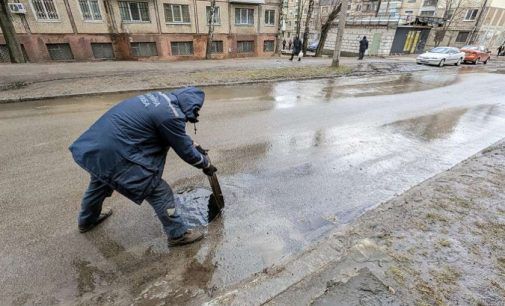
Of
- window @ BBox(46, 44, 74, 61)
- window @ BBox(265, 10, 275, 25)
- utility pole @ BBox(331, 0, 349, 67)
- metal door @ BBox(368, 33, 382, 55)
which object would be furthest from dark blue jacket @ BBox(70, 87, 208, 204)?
metal door @ BBox(368, 33, 382, 55)

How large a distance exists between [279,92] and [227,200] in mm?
7321

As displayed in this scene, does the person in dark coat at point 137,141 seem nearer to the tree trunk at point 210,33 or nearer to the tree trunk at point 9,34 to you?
the tree trunk at point 9,34

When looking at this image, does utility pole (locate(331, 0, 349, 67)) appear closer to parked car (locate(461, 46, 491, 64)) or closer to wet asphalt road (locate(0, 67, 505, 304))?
wet asphalt road (locate(0, 67, 505, 304))

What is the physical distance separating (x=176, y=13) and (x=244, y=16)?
5735 millimetres

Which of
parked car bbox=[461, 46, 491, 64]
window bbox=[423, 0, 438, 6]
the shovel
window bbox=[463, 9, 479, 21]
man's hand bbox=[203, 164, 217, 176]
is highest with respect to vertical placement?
window bbox=[423, 0, 438, 6]

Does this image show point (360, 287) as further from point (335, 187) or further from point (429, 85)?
point (429, 85)

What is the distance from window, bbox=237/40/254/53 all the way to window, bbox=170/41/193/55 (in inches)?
167

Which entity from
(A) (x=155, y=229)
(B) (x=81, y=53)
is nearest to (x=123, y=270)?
(A) (x=155, y=229)

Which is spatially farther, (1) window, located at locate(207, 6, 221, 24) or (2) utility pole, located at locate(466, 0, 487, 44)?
(2) utility pole, located at locate(466, 0, 487, 44)

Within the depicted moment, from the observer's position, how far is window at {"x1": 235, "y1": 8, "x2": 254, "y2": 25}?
22.1 m

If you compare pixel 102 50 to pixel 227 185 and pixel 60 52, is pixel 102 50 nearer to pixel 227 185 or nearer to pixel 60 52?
pixel 60 52

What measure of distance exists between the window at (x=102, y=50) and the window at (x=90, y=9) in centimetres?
160

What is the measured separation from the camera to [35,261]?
2.64 metres

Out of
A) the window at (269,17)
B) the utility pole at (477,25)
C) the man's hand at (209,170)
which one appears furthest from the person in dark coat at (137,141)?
the utility pole at (477,25)
